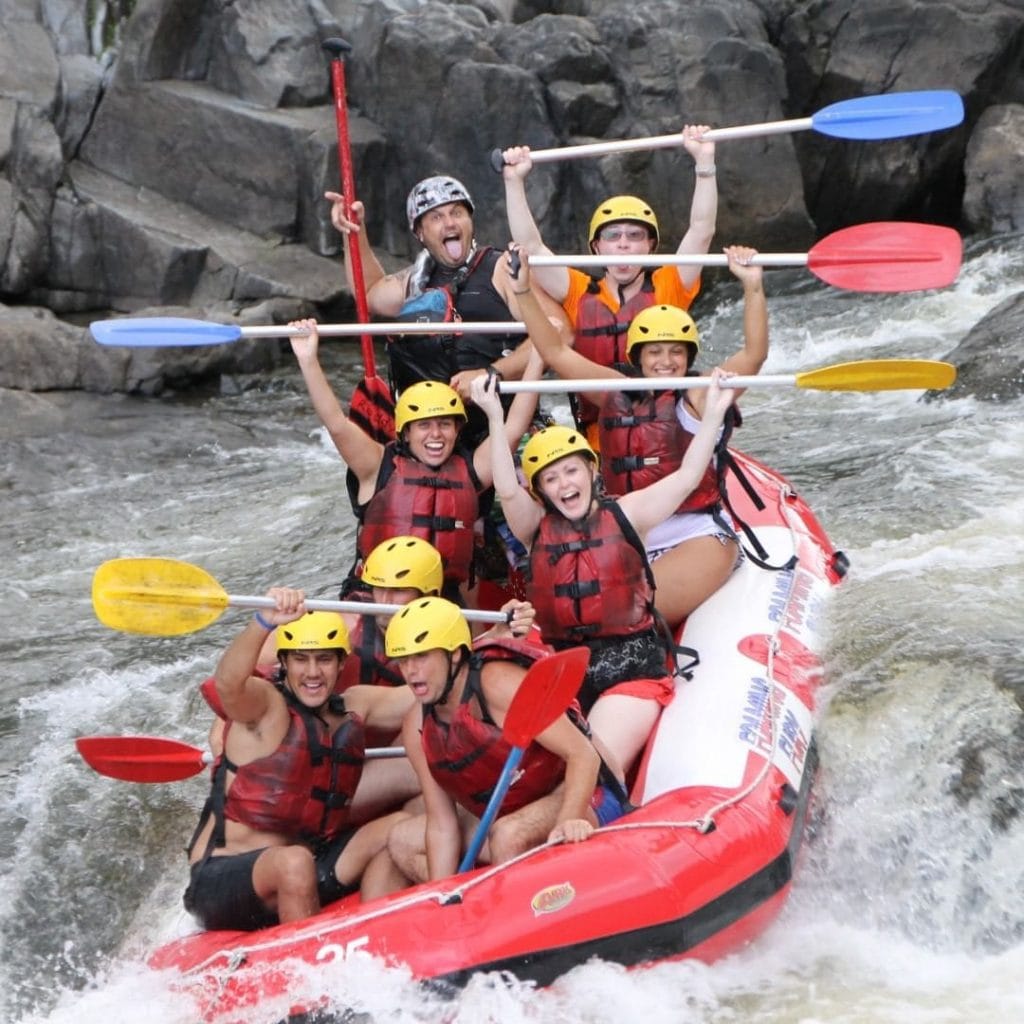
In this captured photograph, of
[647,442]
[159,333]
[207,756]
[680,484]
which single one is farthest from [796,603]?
[159,333]

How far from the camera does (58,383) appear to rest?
10.2m

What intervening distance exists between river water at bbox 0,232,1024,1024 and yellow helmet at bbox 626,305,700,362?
1.16 metres

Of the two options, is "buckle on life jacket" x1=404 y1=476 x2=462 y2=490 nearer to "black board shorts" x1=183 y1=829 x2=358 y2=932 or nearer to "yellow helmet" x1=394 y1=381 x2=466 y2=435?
"yellow helmet" x1=394 y1=381 x2=466 y2=435

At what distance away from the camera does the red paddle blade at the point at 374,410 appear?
17.6 feet

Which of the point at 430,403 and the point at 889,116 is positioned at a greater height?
the point at 889,116

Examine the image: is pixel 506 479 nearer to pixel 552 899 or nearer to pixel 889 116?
pixel 552 899

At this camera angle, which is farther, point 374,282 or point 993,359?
point 993,359

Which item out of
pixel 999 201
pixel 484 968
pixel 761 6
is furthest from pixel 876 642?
pixel 761 6

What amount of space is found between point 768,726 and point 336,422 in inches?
62.5

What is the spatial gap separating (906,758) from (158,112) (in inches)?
366

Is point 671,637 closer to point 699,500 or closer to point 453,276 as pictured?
point 699,500

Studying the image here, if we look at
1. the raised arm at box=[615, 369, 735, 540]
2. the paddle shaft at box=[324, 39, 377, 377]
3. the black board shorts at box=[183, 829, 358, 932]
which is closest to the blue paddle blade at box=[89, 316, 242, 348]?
the paddle shaft at box=[324, 39, 377, 377]

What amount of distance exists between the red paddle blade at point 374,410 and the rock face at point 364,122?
601cm

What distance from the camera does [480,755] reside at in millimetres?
3848
